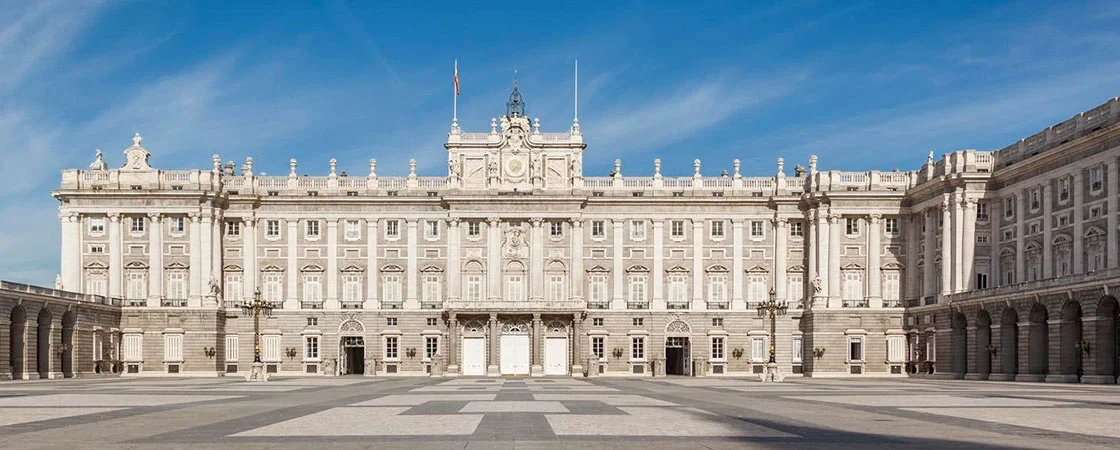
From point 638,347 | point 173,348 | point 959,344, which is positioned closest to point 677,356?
point 638,347

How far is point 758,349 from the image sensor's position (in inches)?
3656

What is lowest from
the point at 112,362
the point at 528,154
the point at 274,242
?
the point at 112,362

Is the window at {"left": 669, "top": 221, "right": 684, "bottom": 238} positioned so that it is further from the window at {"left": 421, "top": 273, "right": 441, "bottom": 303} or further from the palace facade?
the window at {"left": 421, "top": 273, "right": 441, "bottom": 303}

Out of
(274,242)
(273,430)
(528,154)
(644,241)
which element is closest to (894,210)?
(644,241)

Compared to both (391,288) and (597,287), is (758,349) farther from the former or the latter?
(391,288)

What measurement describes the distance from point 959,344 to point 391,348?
4001 cm

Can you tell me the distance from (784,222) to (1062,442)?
71.5 metres

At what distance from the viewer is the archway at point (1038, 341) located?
68750 mm

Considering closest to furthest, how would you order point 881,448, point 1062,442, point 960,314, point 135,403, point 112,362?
point 881,448 → point 1062,442 → point 135,403 → point 960,314 → point 112,362

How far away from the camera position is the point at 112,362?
8862 cm

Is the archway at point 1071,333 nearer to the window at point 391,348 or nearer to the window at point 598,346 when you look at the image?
the window at point 598,346

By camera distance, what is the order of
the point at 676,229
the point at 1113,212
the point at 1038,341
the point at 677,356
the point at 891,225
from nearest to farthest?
1. the point at 1113,212
2. the point at 1038,341
3. the point at 891,225
4. the point at 676,229
5. the point at 677,356

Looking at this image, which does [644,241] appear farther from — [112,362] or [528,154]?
[112,362]

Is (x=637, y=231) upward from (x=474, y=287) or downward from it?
upward
